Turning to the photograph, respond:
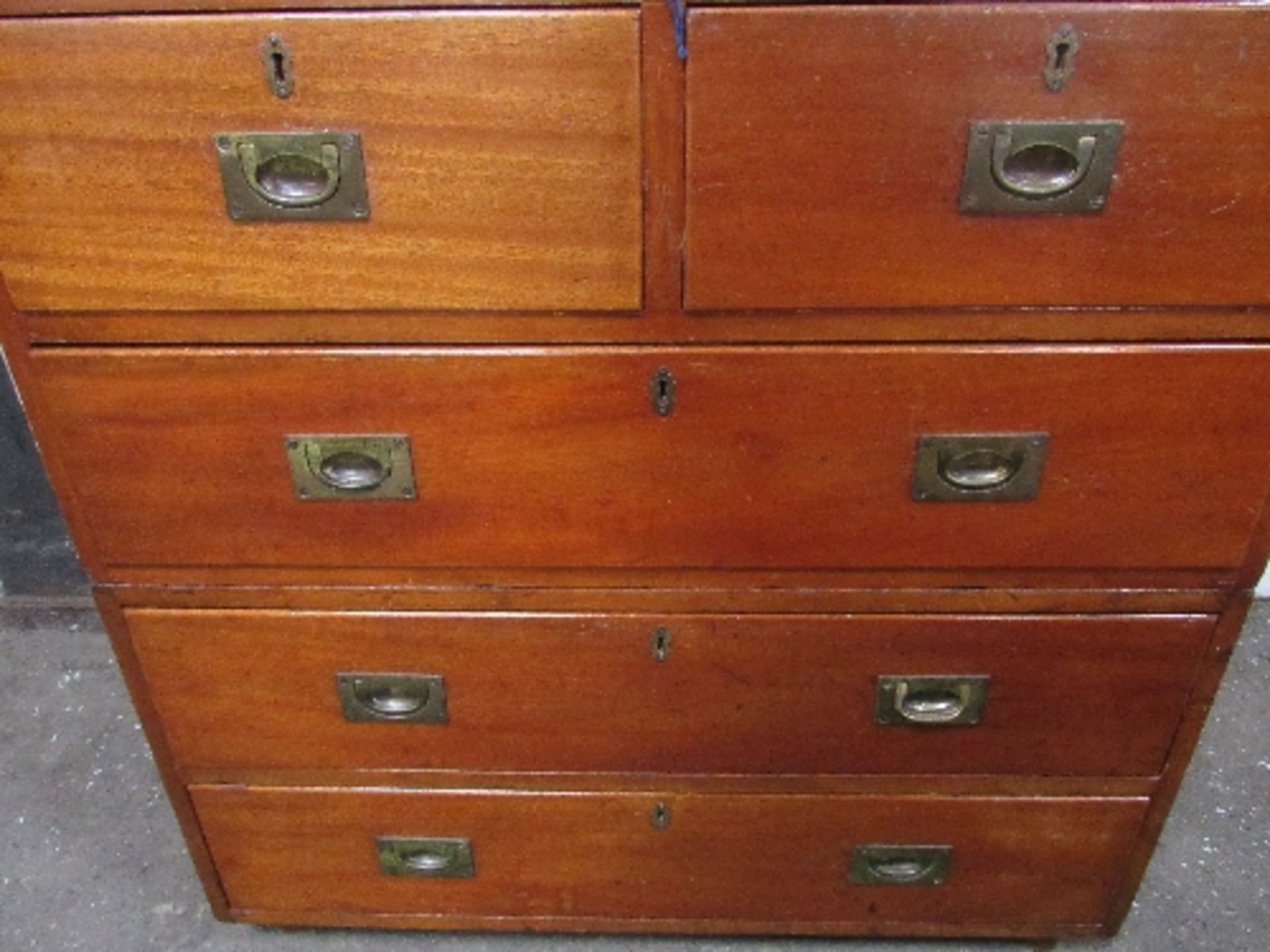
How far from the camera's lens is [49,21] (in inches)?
28.9

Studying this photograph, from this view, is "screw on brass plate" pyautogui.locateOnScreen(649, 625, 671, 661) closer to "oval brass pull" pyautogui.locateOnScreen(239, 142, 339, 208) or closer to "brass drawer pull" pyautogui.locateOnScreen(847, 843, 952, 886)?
"brass drawer pull" pyautogui.locateOnScreen(847, 843, 952, 886)

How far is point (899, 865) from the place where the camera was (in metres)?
1.15

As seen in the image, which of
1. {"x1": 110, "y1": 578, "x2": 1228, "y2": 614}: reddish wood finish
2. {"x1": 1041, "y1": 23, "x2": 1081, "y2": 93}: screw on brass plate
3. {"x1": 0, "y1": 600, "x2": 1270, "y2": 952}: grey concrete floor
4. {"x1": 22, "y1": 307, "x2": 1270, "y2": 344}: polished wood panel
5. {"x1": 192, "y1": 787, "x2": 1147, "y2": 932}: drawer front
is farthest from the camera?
{"x1": 0, "y1": 600, "x2": 1270, "y2": 952}: grey concrete floor

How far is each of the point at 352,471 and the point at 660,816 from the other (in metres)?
0.48

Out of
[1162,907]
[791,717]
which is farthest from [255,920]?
[1162,907]

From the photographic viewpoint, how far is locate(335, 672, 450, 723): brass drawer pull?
40.4 inches

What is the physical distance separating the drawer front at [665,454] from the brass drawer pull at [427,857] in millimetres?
349

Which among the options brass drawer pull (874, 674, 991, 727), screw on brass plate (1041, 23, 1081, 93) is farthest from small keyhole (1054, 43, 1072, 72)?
brass drawer pull (874, 674, 991, 727)

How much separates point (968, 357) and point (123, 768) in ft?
3.99

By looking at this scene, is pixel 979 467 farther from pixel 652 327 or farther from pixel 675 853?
pixel 675 853

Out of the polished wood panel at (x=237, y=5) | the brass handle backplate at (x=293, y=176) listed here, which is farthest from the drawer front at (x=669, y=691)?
the polished wood panel at (x=237, y=5)

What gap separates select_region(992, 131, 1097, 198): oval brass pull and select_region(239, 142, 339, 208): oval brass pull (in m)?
0.47

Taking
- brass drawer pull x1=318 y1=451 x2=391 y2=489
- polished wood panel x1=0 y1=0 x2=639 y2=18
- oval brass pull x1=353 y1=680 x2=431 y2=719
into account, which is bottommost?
oval brass pull x1=353 y1=680 x2=431 y2=719

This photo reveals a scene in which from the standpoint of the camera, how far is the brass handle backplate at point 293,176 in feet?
2.51
